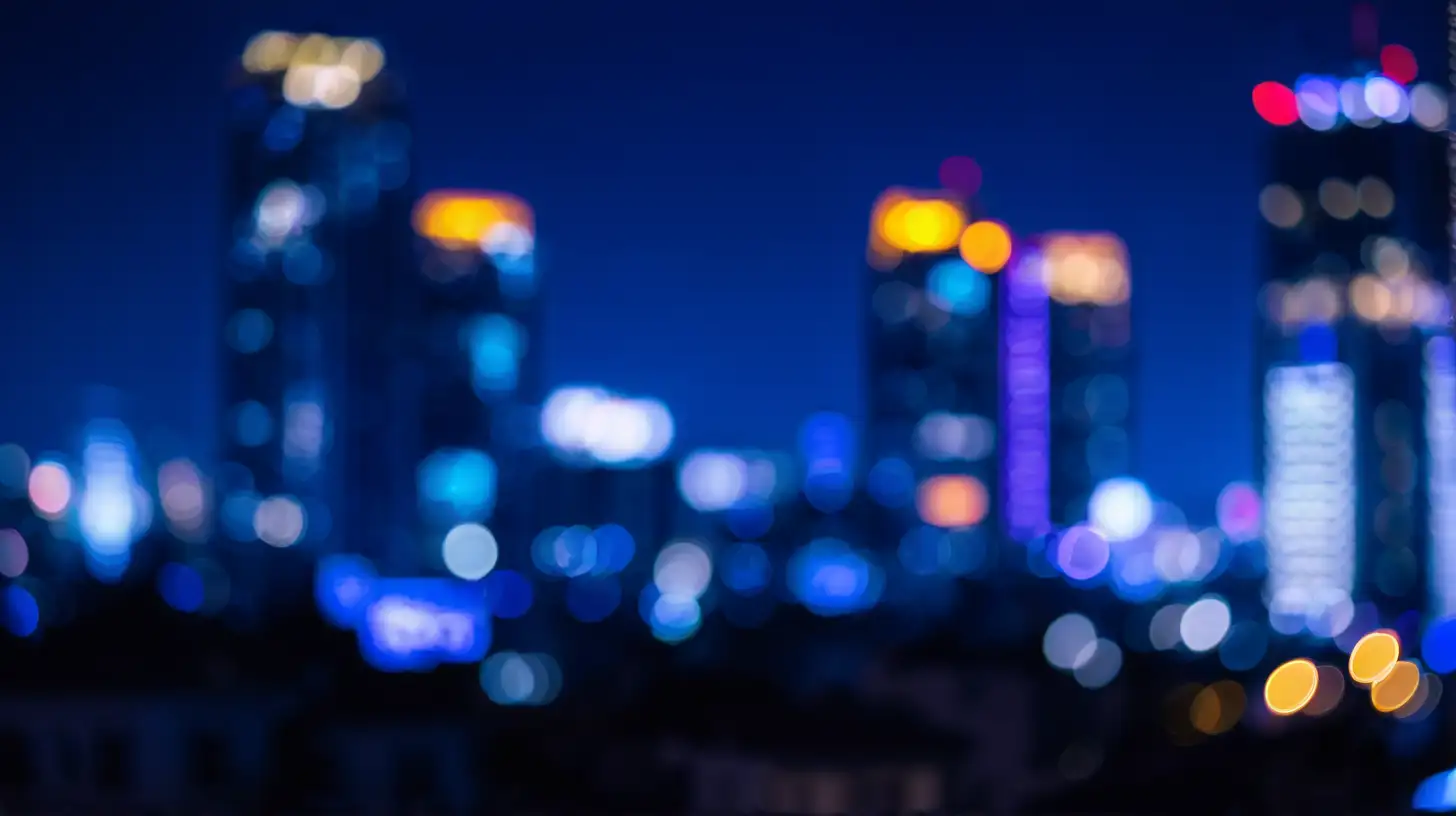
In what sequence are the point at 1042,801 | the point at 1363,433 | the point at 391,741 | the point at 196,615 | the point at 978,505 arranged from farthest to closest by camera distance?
the point at 978,505
the point at 1363,433
the point at 196,615
the point at 391,741
the point at 1042,801

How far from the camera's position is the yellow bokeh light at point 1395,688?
27.5ft

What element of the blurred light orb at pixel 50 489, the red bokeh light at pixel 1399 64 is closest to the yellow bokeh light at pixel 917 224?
the blurred light orb at pixel 50 489

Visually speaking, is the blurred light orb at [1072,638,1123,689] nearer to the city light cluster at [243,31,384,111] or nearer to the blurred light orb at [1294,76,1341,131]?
the blurred light orb at [1294,76,1341,131]

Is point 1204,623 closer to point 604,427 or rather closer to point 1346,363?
point 1346,363

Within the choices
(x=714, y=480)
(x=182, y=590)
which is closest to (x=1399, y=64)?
(x=182, y=590)

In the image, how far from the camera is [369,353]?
38.2 meters

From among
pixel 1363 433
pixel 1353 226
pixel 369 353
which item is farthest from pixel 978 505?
pixel 1353 226

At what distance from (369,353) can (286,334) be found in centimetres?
264

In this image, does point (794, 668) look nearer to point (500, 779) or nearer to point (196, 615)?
point (196, 615)

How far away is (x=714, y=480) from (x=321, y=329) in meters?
20.2

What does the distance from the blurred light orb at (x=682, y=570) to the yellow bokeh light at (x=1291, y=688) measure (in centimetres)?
2349

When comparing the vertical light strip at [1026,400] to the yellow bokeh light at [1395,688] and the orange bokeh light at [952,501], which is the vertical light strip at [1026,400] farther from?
the yellow bokeh light at [1395,688]

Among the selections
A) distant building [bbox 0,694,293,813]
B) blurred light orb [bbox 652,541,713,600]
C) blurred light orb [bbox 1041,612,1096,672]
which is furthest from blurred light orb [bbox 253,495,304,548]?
distant building [bbox 0,694,293,813]

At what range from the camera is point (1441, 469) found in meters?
14.5
